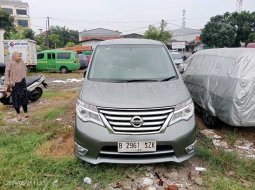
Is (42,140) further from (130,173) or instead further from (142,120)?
(142,120)

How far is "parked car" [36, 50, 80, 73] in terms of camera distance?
19281 millimetres

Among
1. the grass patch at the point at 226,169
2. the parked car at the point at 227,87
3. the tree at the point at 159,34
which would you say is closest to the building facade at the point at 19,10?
the tree at the point at 159,34

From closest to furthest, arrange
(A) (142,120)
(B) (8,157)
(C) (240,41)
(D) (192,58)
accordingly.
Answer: (A) (142,120) < (B) (8,157) < (D) (192,58) < (C) (240,41)

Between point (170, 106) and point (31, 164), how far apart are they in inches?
84.6

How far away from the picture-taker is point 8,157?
402 cm

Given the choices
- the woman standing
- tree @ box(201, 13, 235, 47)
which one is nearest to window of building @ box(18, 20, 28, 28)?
tree @ box(201, 13, 235, 47)

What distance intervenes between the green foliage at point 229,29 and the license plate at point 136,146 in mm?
36321

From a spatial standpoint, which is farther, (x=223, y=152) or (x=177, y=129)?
(x=223, y=152)

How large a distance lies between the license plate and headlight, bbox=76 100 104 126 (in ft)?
1.24

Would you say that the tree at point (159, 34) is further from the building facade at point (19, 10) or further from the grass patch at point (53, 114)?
the building facade at point (19, 10)

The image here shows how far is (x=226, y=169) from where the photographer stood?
3760mm

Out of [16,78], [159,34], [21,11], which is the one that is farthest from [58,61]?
[21,11]

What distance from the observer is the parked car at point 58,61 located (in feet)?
63.3

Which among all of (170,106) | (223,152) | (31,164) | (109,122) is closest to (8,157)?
(31,164)
